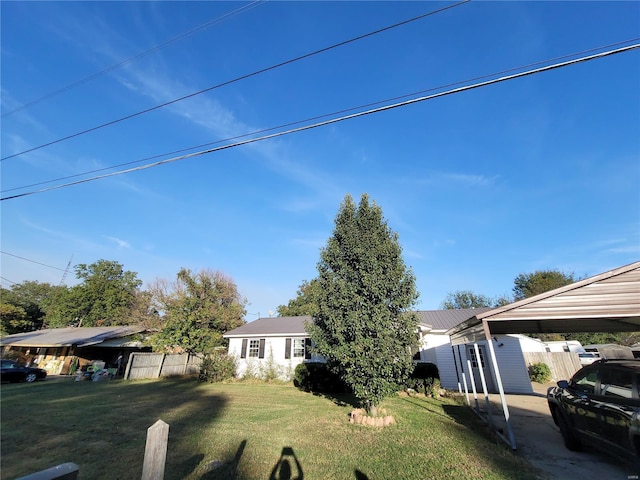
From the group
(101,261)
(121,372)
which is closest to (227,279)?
(121,372)

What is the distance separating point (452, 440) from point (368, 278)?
4.57 meters

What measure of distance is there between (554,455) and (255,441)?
6.78 meters

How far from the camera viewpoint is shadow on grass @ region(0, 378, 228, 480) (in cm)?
577

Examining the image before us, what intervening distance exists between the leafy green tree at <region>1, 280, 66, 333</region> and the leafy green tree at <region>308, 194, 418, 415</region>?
53.3 metres

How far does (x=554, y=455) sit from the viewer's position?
6.20 metres

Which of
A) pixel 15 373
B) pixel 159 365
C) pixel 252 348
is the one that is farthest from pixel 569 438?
pixel 15 373

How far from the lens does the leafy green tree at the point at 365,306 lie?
8438mm

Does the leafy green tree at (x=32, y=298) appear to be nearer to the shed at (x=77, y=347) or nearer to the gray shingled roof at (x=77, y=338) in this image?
the shed at (x=77, y=347)

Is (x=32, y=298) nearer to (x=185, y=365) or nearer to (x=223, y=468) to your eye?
(x=185, y=365)

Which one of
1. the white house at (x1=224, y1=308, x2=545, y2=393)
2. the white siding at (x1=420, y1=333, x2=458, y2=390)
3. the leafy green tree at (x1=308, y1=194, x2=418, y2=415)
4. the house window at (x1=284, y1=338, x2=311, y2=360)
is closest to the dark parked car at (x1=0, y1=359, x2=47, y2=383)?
the white house at (x1=224, y1=308, x2=545, y2=393)

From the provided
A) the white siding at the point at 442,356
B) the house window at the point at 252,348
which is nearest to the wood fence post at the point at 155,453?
the white siding at the point at 442,356

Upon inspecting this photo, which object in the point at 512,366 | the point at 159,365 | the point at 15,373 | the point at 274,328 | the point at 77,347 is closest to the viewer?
the point at 512,366

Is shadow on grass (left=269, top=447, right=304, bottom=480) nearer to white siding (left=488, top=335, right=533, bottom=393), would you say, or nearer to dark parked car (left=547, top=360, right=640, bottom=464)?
dark parked car (left=547, top=360, right=640, bottom=464)

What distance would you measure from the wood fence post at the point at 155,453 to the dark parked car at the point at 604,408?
6782 mm
